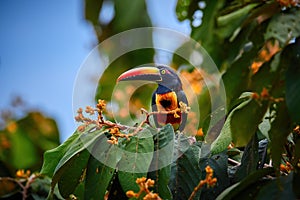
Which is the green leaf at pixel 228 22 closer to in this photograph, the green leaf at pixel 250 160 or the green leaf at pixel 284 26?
the green leaf at pixel 284 26

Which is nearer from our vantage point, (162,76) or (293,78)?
(293,78)

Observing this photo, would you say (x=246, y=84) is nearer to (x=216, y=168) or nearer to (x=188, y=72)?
(x=216, y=168)

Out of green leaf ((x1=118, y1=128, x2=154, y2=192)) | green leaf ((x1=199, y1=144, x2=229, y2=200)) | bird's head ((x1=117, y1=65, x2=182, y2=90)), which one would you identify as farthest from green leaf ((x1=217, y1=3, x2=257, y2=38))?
green leaf ((x1=118, y1=128, x2=154, y2=192))

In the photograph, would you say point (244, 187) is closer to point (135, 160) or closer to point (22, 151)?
point (135, 160)

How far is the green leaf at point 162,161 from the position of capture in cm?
147

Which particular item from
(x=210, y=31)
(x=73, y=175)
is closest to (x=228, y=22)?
(x=210, y=31)

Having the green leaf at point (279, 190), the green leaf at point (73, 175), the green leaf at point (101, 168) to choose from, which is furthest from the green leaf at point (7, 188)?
the green leaf at point (279, 190)

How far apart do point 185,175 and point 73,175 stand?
33 cm

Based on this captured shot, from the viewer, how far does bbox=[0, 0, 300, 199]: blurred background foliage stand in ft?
4.19

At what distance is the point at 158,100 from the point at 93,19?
1176 mm

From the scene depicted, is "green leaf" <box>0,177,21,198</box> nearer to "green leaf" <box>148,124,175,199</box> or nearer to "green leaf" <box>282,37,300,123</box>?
"green leaf" <box>148,124,175,199</box>

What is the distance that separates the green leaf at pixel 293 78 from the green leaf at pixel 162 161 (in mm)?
415

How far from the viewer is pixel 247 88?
181 centimetres

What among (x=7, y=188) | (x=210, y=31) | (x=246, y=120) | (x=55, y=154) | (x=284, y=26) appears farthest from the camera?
(x=210, y=31)
